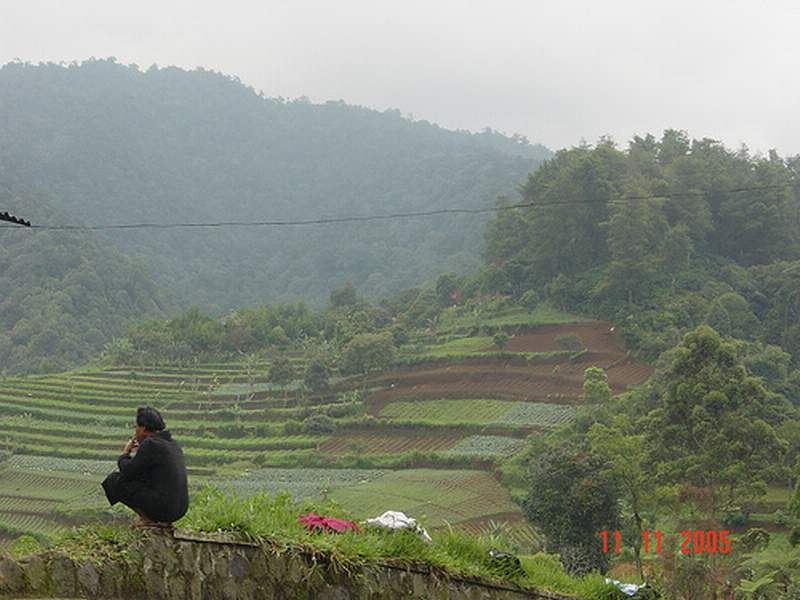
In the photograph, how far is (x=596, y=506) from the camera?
1981 centimetres

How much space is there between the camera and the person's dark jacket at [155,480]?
4570 millimetres

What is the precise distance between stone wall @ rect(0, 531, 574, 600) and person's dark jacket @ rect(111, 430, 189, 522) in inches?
5.0

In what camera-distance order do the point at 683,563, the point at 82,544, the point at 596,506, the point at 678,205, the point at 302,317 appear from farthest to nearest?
the point at 302,317 < the point at 678,205 < the point at 596,506 < the point at 683,563 < the point at 82,544

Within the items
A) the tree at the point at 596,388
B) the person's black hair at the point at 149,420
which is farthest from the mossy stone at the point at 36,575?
the tree at the point at 596,388

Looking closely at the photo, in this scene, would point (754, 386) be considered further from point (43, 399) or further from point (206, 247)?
point (206, 247)

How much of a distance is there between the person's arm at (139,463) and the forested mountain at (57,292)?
53.9 metres

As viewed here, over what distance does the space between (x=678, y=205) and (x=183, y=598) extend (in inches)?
2055

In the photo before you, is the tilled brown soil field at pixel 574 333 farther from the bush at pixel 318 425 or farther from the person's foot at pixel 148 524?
the person's foot at pixel 148 524

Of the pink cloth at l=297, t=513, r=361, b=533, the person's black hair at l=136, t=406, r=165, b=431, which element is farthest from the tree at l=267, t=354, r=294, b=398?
the person's black hair at l=136, t=406, r=165, b=431

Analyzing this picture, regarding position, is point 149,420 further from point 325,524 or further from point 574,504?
point 574,504

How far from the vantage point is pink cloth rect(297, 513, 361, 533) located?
5509 mm

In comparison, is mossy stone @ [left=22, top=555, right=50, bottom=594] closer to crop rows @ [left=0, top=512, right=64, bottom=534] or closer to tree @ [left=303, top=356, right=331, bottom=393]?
crop rows @ [left=0, top=512, right=64, bottom=534]

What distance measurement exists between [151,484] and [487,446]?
1305 inches

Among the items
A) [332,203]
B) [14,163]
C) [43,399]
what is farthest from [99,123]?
[43,399]
